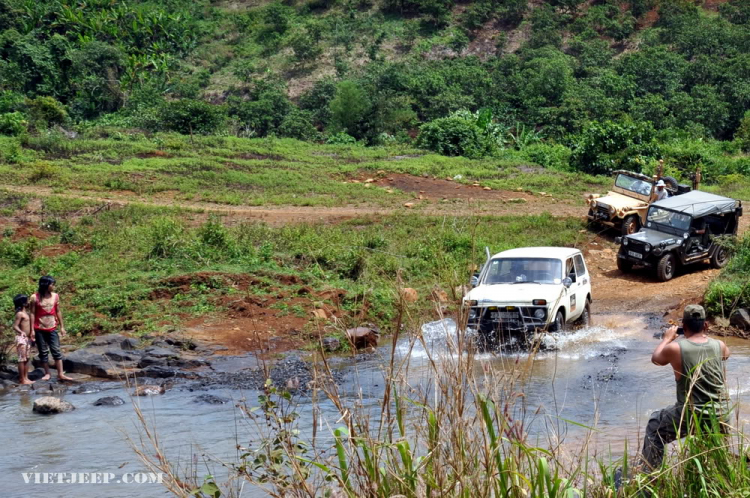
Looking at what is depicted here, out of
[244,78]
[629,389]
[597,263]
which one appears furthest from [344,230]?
[244,78]

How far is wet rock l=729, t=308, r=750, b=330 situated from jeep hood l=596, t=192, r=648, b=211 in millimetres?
6441

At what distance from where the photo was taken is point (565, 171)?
101 ft

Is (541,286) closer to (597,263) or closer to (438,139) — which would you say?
(597,263)

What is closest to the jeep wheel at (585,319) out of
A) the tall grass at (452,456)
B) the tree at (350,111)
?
the tall grass at (452,456)

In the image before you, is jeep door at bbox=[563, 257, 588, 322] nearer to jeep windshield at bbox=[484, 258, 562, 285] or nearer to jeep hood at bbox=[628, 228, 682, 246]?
jeep windshield at bbox=[484, 258, 562, 285]

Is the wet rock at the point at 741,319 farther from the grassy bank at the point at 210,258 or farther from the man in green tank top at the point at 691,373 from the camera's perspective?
the man in green tank top at the point at 691,373

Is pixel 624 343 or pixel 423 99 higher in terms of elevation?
pixel 423 99

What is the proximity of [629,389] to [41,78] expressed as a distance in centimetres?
4158

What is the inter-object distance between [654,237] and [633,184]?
3692mm

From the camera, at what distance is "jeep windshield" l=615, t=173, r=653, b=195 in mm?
20203

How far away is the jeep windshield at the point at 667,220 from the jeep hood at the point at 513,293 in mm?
5299

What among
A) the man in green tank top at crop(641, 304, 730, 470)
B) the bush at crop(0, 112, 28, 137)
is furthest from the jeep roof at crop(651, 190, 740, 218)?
the bush at crop(0, 112, 28, 137)

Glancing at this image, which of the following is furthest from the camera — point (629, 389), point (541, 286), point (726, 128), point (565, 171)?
point (726, 128)

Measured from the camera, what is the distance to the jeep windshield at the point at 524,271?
521 inches
